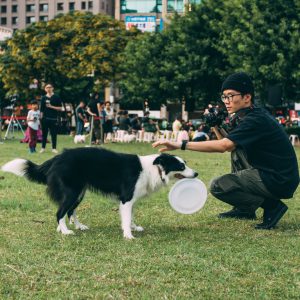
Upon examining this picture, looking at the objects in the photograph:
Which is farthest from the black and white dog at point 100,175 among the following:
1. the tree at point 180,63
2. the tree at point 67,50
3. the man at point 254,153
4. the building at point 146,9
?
the building at point 146,9

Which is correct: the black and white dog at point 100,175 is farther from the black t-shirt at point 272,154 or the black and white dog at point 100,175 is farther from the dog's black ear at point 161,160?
the black t-shirt at point 272,154

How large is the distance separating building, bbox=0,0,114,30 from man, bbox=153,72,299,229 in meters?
95.3

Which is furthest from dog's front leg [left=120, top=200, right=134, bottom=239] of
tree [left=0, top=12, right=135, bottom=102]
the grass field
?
tree [left=0, top=12, right=135, bottom=102]

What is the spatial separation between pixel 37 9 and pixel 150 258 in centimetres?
10753

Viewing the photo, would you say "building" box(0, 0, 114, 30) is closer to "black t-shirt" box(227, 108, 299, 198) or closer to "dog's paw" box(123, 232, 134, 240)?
"black t-shirt" box(227, 108, 299, 198)

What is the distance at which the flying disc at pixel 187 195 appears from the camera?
6.22 m

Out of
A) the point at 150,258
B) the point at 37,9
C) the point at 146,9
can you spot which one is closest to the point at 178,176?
the point at 150,258

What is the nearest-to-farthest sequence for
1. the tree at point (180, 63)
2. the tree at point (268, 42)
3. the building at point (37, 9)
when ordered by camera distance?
the tree at point (268, 42) → the tree at point (180, 63) → the building at point (37, 9)

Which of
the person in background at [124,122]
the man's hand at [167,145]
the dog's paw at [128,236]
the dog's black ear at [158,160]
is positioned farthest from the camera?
the person in background at [124,122]

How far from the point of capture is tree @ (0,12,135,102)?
4431 cm

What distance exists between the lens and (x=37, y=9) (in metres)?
107

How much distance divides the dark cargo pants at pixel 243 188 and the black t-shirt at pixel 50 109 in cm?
1024

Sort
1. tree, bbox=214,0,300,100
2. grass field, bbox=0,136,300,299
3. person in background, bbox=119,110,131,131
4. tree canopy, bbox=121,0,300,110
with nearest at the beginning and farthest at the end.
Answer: grass field, bbox=0,136,300,299
tree, bbox=214,0,300,100
tree canopy, bbox=121,0,300,110
person in background, bbox=119,110,131,131

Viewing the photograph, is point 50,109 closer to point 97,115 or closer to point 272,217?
point 97,115
